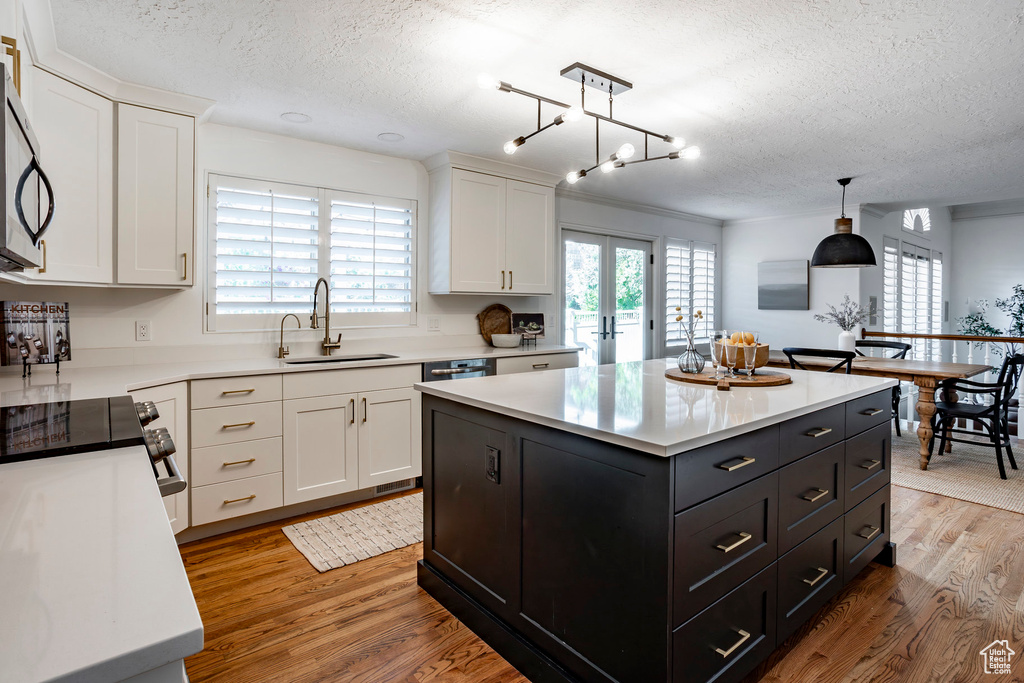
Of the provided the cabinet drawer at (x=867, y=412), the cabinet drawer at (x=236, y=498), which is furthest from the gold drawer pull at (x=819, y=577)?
the cabinet drawer at (x=236, y=498)

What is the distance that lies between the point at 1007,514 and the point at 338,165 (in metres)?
4.72

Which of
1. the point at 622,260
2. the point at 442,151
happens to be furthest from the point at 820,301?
the point at 442,151

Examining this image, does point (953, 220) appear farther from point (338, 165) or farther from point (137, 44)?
point (137, 44)

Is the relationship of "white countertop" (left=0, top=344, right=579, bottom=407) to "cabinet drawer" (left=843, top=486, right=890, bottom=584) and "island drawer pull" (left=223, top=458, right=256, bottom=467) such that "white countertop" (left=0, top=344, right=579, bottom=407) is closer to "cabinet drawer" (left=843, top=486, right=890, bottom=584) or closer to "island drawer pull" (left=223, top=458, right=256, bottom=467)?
"island drawer pull" (left=223, top=458, right=256, bottom=467)

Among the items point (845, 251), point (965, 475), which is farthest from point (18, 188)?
point (965, 475)

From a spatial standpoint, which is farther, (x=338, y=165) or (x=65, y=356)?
(x=338, y=165)

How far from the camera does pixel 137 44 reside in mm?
2379

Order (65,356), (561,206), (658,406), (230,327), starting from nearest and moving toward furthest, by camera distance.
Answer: (658,406) < (65,356) < (230,327) < (561,206)

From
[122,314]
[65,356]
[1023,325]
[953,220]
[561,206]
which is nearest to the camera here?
[65,356]

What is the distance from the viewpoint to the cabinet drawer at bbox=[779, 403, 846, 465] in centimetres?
185

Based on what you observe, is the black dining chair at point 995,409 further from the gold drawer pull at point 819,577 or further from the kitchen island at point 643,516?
the gold drawer pull at point 819,577

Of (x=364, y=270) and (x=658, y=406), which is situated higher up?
(x=364, y=270)

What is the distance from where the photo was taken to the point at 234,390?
291 centimetres

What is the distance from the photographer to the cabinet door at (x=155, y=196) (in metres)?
2.80
